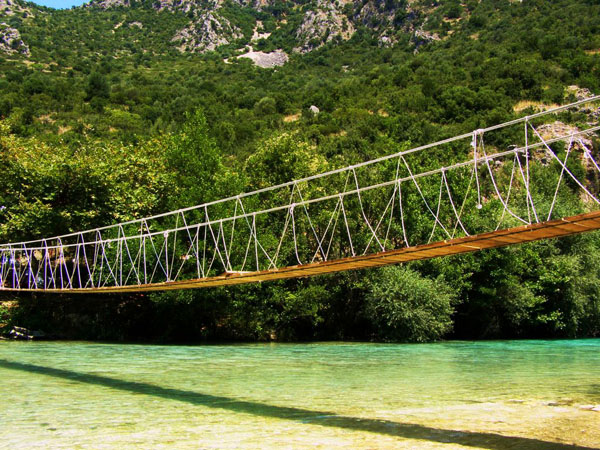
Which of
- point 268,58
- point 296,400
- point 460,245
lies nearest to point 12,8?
point 268,58

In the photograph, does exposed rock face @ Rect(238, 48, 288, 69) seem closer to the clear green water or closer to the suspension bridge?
the suspension bridge

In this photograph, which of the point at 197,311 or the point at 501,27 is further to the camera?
the point at 501,27

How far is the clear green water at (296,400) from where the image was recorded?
587 centimetres

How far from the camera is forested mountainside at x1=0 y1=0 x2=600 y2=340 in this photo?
68.5 ft

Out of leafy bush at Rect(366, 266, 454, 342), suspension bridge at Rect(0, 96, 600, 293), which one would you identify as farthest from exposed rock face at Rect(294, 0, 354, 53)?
leafy bush at Rect(366, 266, 454, 342)

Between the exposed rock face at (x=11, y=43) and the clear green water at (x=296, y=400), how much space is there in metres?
64.5

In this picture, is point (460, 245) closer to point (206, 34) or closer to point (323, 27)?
point (323, 27)

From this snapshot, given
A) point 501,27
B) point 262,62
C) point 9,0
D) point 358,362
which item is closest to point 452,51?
point 501,27

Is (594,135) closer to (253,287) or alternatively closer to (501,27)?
(501,27)

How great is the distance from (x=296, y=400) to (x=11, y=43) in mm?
75206

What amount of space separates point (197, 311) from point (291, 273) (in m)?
14.4

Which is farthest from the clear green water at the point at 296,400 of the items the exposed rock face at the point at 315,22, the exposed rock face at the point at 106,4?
the exposed rock face at the point at 106,4

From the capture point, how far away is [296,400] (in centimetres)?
834

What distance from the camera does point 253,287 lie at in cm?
2036
